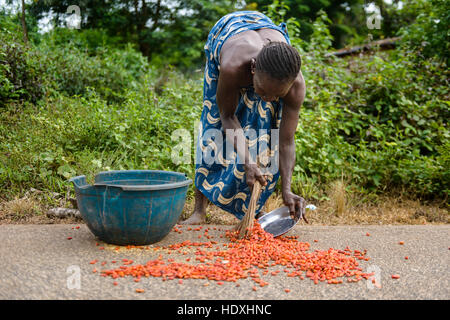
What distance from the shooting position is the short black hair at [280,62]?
2107 millimetres

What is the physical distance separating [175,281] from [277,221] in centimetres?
109

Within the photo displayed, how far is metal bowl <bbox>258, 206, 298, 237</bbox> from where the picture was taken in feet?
9.03

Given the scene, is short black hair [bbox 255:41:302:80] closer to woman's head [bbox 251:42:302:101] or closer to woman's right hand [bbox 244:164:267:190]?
woman's head [bbox 251:42:302:101]

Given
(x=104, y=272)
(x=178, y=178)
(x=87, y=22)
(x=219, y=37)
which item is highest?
(x=87, y=22)

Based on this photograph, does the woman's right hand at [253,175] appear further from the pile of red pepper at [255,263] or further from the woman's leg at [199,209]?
the woman's leg at [199,209]

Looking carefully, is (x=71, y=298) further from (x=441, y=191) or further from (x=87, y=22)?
(x=87, y=22)

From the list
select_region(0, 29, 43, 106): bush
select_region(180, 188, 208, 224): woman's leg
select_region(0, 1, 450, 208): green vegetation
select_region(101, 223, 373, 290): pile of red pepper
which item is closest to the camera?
select_region(101, 223, 373, 290): pile of red pepper

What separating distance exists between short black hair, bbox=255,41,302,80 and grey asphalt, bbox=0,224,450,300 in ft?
3.52

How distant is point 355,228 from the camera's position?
3148 millimetres

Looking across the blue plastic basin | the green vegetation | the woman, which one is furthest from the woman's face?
the green vegetation

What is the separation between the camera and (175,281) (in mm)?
1982

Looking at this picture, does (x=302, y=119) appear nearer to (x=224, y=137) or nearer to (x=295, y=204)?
(x=224, y=137)
